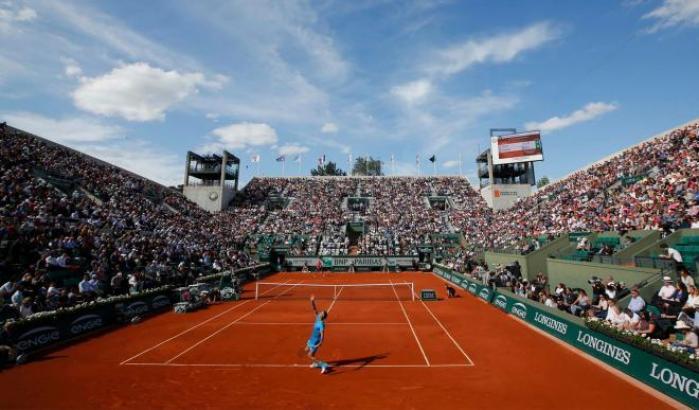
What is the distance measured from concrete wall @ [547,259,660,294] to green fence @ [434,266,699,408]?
5.21 m

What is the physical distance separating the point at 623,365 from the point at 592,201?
25931 millimetres

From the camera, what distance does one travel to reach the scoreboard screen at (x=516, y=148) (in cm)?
5372

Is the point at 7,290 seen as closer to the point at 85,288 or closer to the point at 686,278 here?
the point at 85,288

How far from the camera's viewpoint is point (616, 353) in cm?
1098

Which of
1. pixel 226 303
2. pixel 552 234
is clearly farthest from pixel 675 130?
pixel 226 303

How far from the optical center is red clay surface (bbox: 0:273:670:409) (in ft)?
30.0

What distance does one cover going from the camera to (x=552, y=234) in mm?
30125

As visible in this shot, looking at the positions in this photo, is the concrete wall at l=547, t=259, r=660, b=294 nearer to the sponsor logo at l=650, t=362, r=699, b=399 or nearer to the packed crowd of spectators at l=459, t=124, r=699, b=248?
the packed crowd of spectators at l=459, t=124, r=699, b=248

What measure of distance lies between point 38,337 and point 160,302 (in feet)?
27.2

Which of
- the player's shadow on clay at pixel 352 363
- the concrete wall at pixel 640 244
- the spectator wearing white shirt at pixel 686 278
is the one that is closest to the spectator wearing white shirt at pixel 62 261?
the player's shadow on clay at pixel 352 363

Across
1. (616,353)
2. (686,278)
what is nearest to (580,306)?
(686,278)

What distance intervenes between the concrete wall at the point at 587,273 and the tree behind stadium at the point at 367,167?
3650 inches

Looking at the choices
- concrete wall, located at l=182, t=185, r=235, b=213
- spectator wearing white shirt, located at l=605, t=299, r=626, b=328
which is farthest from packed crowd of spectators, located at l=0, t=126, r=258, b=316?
spectator wearing white shirt, located at l=605, t=299, r=626, b=328

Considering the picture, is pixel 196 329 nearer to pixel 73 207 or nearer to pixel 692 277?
pixel 73 207
